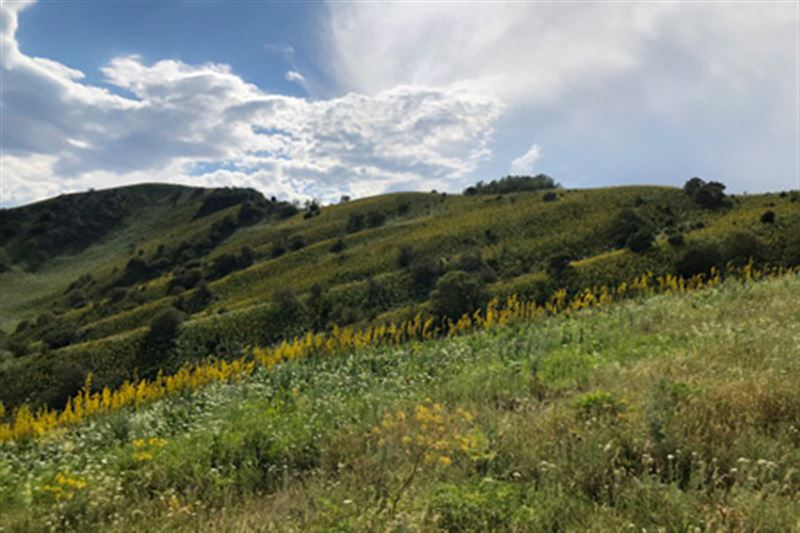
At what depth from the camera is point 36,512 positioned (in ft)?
15.0

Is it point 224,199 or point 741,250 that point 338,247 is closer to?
point 741,250

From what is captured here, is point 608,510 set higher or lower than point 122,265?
lower

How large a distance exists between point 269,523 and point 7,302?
10774cm

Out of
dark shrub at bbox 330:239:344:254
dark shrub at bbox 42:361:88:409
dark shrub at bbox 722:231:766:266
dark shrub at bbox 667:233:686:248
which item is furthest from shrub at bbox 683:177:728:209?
dark shrub at bbox 42:361:88:409

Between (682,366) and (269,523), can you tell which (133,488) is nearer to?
(269,523)

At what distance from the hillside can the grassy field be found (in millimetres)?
24972

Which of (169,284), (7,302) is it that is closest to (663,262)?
(169,284)

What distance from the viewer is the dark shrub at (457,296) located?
31.8 meters

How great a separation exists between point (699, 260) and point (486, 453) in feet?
104

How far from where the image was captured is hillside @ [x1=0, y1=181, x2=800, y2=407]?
35938 millimetres

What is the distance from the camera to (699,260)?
3050 cm

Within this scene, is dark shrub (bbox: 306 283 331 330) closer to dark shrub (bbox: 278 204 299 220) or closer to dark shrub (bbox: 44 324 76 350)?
dark shrub (bbox: 44 324 76 350)

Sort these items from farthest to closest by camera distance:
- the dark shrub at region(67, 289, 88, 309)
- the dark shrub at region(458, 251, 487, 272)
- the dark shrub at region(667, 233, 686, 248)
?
the dark shrub at region(67, 289, 88, 309)
the dark shrub at region(458, 251, 487, 272)
the dark shrub at region(667, 233, 686, 248)

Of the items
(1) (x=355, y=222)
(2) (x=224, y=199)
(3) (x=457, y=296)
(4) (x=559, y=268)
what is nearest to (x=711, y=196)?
(4) (x=559, y=268)
